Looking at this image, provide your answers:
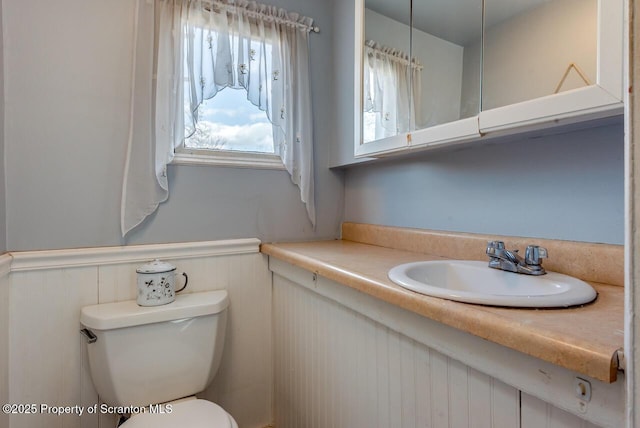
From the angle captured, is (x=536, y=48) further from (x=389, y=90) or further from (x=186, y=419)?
(x=186, y=419)

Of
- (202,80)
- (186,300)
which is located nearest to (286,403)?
(186,300)

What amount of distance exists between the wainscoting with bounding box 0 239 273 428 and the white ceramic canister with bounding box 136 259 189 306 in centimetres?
12

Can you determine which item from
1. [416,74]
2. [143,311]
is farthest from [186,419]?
[416,74]

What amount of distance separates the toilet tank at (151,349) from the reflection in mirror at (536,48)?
1.17 m

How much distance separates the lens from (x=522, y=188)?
3.14 feet

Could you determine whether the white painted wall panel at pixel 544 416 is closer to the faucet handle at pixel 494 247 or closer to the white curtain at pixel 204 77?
the faucet handle at pixel 494 247

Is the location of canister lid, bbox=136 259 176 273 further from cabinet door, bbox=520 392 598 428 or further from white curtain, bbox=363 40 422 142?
cabinet door, bbox=520 392 598 428

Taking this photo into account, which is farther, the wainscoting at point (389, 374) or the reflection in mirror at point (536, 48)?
the reflection in mirror at point (536, 48)

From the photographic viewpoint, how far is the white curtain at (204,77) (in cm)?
125

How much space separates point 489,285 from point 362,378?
1.45 feet

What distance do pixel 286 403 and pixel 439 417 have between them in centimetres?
89

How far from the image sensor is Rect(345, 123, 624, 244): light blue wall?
0.79 meters

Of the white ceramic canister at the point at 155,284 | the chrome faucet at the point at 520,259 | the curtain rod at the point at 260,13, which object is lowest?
the white ceramic canister at the point at 155,284

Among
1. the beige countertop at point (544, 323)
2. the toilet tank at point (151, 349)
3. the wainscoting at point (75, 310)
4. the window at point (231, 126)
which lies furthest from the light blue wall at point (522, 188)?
the toilet tank at point (151, 349)
